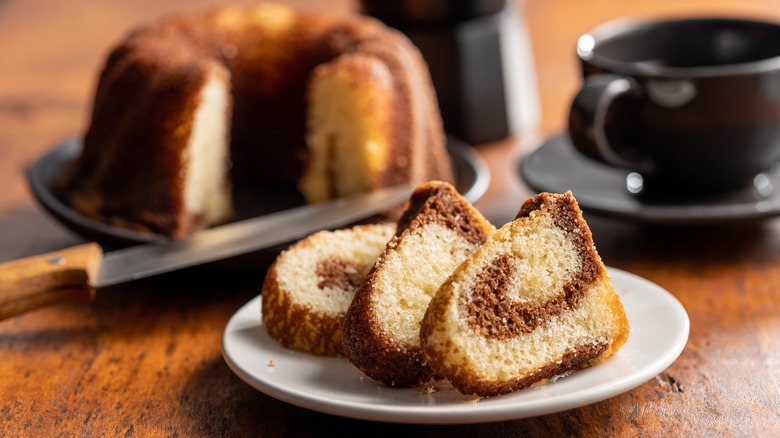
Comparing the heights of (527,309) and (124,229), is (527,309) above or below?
above

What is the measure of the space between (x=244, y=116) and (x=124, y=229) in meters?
0.41

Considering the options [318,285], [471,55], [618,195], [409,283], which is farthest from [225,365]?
[471,55]

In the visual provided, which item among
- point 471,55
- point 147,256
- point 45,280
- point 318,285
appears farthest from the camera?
point 471,55

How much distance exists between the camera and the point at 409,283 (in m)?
0.97

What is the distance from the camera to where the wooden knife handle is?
1.18m

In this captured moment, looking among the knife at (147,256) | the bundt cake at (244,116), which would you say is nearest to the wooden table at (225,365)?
the knife at (147,256)


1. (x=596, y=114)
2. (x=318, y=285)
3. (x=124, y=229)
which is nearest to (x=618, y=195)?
(x=596, y=114)

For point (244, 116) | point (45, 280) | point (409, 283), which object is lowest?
point (244, 116)

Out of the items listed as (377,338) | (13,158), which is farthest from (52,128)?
(377,338)

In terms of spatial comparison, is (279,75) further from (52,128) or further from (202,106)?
(52,128)

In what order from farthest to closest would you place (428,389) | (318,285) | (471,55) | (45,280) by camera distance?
1. (471,55)
2. (45,280)
3. (318,285)
4. (428,389)

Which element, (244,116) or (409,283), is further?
(244,116)

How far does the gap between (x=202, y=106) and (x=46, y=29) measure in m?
1.71

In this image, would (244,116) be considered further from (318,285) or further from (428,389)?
(428,389)
